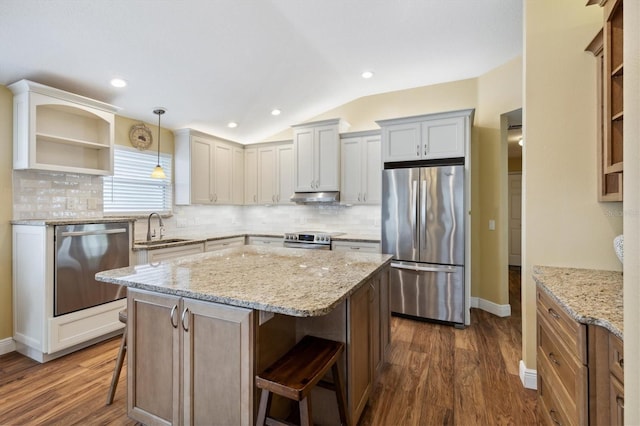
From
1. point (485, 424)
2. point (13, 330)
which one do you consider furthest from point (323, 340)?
point (13, 330)

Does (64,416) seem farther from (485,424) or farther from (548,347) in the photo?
(548,347)

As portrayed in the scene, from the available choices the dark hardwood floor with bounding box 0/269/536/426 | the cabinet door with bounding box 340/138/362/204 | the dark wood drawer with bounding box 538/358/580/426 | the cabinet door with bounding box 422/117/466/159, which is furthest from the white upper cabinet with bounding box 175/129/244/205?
the dark wood drawer with bounding box 538/358/580/426

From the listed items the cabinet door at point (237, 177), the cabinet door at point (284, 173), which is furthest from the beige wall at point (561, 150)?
the cabinet door at point (237, 177)

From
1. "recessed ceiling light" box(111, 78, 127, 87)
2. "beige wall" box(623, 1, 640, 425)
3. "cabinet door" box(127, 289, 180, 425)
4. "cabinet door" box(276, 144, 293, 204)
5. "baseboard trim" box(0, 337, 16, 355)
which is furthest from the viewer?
"cabinet door" box(276, 144, 293, 204)

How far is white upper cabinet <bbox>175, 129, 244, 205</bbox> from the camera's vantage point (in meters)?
4.18

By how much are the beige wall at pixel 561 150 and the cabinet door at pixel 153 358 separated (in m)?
2.34

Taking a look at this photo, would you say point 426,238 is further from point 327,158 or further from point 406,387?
point 327,158

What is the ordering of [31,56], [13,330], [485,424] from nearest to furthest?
1. [485,424]
2. [31,56]
3. [13,330]

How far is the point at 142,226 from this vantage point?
→ 150 inches

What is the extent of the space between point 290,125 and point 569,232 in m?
4.04

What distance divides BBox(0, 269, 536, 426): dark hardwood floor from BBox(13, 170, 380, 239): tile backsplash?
136cm

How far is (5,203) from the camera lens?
2648 mm

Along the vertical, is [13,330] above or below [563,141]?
below

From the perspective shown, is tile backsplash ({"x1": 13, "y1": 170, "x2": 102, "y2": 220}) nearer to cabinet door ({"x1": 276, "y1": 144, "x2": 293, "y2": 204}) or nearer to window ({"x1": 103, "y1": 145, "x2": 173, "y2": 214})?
window ({"x1": 103, "y1": 145, "x2": 173, "y2": 214})
